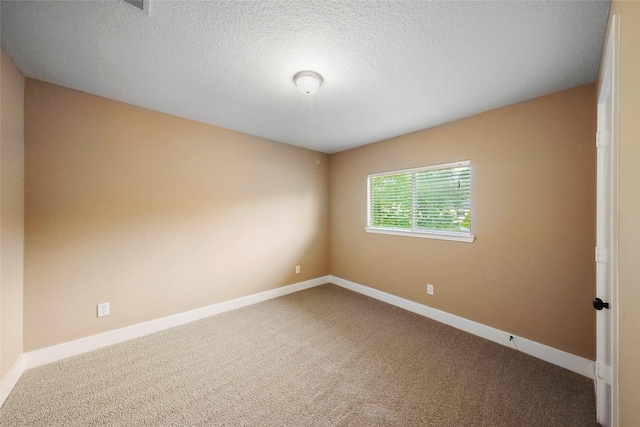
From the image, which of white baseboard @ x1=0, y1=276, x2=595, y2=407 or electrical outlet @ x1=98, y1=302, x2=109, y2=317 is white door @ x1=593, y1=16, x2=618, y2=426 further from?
electrical outlet @ x1=98, y1=302, x2=109, y2=317

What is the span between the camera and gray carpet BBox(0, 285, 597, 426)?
150 centimetres

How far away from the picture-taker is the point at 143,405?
1583mm

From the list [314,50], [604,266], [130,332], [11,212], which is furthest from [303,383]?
[11,212]

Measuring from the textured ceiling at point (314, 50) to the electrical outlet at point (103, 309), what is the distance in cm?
199

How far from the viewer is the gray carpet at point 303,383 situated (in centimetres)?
150

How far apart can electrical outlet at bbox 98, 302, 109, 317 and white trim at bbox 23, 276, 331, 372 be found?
19cm

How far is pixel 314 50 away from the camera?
5.10 ft

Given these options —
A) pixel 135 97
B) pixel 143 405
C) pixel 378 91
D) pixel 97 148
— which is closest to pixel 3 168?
pixel 97 148

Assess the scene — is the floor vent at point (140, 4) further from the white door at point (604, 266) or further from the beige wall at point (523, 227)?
the beige wall at point (523, 227)

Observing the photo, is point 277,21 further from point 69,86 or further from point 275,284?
point 275,284

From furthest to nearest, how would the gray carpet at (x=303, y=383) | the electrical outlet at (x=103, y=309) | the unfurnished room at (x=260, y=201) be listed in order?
the electrical outlet at (x=103, y=309) < the gray carpet at (x=303, y=383) < the unfurnished room at (x=260, y=201)

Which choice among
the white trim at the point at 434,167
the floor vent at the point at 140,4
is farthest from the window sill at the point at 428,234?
the floor vent at the point at 140,4

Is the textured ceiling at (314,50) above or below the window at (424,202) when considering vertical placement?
above

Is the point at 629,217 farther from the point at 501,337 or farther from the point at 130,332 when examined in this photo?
the point at 130,332
